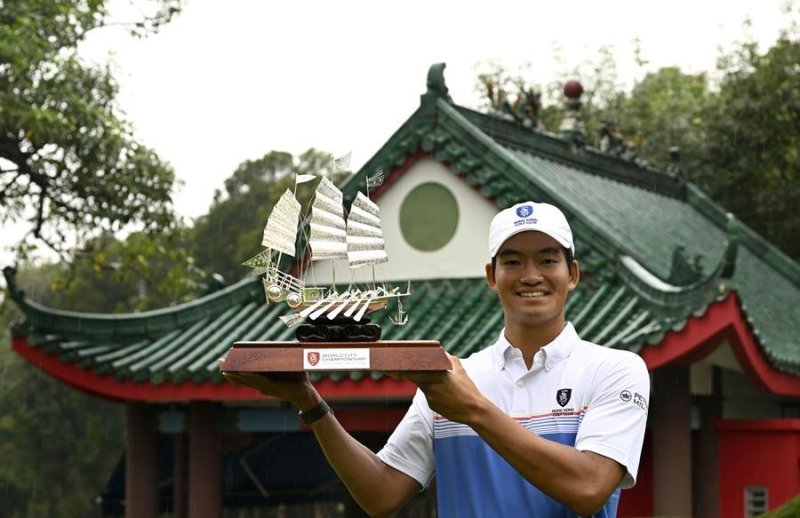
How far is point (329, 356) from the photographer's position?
8.70 feet

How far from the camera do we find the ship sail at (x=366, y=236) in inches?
134

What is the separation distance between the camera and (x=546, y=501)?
2.52 m

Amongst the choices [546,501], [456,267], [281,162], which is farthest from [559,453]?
[281,162]

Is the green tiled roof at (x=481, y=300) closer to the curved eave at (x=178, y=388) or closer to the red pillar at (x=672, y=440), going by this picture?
the curved eave at (x=178, y=388)

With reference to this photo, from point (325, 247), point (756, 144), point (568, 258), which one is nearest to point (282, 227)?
point (325, 247)

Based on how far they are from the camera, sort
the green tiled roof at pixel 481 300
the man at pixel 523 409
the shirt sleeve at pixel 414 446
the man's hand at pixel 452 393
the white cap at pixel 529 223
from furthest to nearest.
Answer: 1. the green tiled roof at pixel 481 300
2. the shirt sleeve at pixel 414 446
3. the white cap at pixel 529 223
4. the man at pixel 523 409
5. the man's hand at pixel 452 393

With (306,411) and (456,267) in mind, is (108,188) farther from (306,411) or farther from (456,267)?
(306,411)

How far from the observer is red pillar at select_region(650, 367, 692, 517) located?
8.37 meters

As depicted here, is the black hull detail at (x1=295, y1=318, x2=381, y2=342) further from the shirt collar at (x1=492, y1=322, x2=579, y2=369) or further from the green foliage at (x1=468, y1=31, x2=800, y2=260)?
the green foliage at (x1=468, y1=31, x2=800, y2=260)

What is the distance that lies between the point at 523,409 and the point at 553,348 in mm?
135

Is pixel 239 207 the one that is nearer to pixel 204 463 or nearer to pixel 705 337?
pixel 204 463

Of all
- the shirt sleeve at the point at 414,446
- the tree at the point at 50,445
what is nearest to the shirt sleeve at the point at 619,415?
the shirt sleeve at the point at 414,446

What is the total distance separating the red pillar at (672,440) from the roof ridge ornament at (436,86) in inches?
96.9

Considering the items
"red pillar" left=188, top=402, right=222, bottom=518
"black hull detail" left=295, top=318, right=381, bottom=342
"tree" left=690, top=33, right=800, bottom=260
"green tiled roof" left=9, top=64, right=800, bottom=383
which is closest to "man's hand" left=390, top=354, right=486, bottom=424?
"black hull detail" left=295, top=318, right=381, bottom=342
